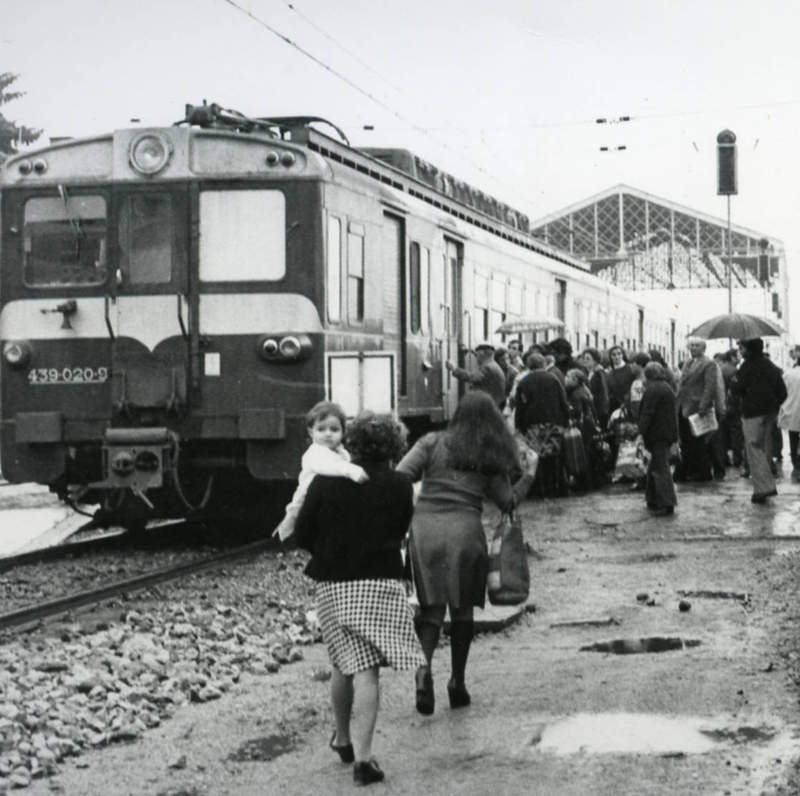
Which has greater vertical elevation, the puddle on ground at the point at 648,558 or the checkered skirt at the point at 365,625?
the checkered skirt at the point at 365,625

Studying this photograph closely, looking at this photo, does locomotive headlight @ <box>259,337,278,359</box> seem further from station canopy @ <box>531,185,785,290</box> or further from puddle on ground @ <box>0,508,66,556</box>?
station canopy @ <box>531,185,785,290</box>

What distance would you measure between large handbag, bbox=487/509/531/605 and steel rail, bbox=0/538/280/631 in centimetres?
377

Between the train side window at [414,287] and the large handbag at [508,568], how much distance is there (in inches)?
348

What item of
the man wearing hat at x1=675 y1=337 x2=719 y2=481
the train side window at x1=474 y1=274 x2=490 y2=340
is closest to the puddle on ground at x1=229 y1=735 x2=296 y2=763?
the man wearing hat at x1=675 y1=337 x2=719 y2=481

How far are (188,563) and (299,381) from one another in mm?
1745

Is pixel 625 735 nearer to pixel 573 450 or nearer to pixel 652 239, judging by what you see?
pixel 573 450

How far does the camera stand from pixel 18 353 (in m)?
14.1

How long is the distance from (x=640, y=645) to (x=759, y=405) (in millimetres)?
8692

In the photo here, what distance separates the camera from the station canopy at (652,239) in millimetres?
61656

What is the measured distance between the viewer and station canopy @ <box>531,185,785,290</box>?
61.7 meters

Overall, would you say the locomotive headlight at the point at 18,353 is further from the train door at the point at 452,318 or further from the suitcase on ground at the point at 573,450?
the suitcase on ground at the point at 573,450

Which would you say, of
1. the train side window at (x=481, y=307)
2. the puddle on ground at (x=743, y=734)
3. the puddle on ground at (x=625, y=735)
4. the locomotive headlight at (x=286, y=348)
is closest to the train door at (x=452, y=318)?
the train side window at (x=481, y=307)

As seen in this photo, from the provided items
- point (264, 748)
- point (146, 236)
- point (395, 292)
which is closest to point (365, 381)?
point (395, 292)

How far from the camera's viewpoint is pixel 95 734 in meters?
7.46
